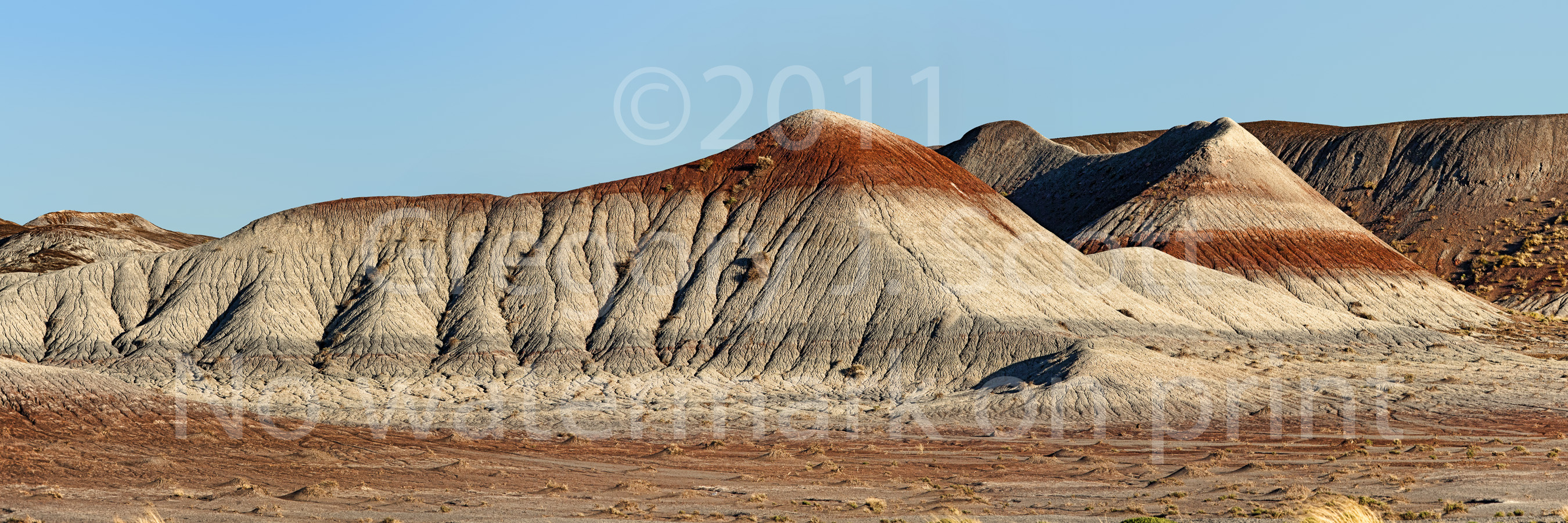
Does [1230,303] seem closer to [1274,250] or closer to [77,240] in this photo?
[1274,250]

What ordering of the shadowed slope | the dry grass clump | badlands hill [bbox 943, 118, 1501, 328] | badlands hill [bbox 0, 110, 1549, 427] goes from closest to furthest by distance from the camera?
the dry grass clump → badlands hill [bbox 0, 110, 1549, 427] → the shadowed slope → badlands hill [bbox 943, 118, 1501, 328]

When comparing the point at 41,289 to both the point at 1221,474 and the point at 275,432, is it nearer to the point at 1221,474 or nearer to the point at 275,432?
the point at 275,432

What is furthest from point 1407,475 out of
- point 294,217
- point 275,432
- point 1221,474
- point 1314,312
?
point 294,217

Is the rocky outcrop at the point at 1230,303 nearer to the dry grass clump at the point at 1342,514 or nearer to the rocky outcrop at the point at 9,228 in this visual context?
the dry grass clump at the point at 1342,514

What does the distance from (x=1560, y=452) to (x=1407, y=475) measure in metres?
9.85

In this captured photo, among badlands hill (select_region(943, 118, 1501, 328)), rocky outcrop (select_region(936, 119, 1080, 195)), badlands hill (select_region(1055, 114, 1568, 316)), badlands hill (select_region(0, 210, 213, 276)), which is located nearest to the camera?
badlands hill (select_region(943, 118, 1501, 328))

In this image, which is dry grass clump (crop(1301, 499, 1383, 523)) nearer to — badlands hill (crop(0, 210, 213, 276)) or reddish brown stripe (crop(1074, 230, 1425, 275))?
reddish brown stripe (crop(1074, 230, 1425, 275))

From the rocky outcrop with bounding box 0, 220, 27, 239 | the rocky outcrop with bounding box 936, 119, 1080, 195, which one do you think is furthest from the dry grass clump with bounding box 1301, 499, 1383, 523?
the rocky outcrop with bounding box 0, 220, 27, 239

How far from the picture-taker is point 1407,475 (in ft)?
114

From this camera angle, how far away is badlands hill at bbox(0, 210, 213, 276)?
108 meters

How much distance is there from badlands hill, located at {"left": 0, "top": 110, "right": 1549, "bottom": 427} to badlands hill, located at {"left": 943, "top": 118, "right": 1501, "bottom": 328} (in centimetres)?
497

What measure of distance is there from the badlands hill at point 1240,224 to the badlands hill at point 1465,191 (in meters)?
10.9

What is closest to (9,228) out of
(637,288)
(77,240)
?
(77,240)

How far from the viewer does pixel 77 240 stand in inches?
4562
